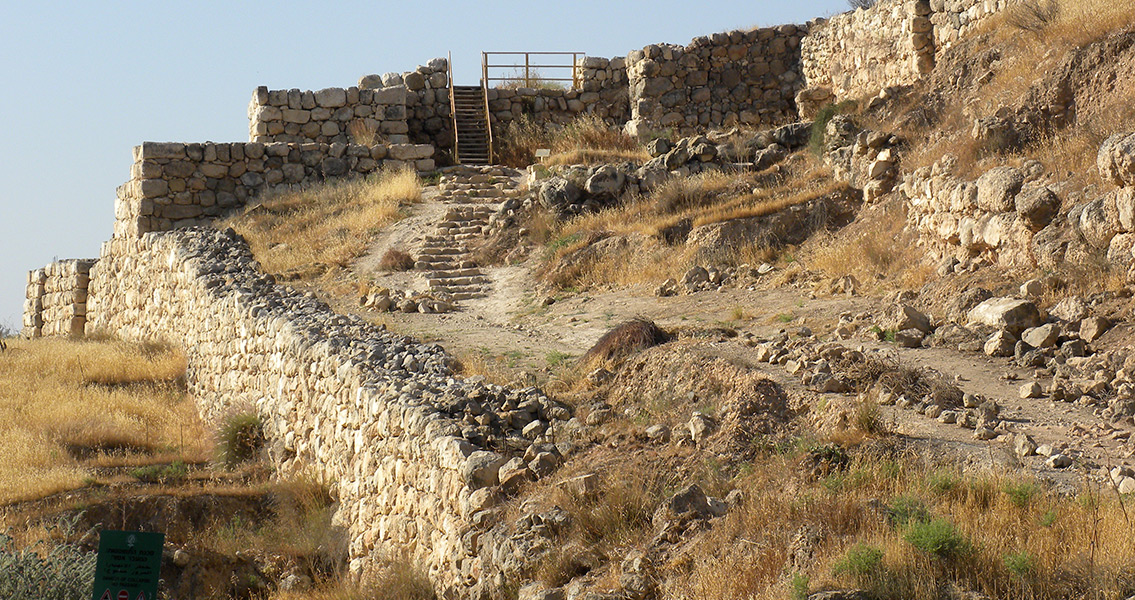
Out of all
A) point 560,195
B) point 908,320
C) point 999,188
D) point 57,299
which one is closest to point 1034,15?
point 999,188

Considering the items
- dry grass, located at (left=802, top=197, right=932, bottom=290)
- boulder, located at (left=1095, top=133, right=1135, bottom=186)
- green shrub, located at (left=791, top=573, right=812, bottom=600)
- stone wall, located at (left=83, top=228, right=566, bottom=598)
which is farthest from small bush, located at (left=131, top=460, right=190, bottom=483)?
boulder, located at (left=1095, top=133, right=1135, bottom=186)

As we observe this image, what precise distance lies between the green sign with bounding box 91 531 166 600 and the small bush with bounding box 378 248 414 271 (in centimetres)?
920

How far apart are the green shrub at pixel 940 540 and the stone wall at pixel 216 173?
16137mm

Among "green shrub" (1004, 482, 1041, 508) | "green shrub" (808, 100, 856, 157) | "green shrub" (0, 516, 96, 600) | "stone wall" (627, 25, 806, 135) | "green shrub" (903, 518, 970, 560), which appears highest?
"stone wall" (627, 25, 806, 135)

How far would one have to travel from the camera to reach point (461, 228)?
15.9 meters

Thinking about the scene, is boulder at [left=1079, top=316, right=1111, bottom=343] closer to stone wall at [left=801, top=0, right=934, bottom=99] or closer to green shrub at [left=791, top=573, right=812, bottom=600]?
green shrub at [left=791, top=573, right=812, bottom=600]

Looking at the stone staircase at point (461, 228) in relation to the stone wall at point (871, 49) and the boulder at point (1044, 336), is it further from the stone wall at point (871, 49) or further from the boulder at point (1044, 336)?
the boulder at point (1044, 336)

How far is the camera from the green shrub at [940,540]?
446 centimetres

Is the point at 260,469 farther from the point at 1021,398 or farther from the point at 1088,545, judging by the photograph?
the point at 1088,545

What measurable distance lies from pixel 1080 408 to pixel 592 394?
3278 millimetres

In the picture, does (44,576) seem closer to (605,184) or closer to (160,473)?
(160,473)

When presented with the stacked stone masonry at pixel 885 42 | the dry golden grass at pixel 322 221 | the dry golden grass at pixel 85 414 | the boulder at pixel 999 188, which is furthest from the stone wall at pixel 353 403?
the stacked stone masonry at pixel 885 42

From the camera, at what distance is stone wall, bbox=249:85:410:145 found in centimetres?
2086

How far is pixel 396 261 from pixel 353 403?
5.83 m
